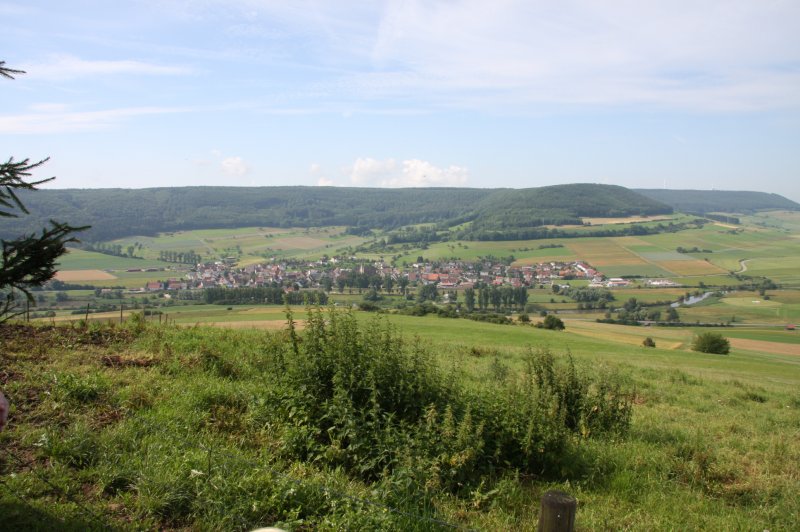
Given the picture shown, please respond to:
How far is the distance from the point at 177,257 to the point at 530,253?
84.1m

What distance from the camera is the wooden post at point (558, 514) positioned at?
3.59 metres

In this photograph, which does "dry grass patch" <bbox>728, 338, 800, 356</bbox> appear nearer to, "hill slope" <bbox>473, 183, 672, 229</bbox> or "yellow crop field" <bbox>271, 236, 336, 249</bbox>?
"yellow crop field" <bbox>271, 236, 336, 249</bbox>

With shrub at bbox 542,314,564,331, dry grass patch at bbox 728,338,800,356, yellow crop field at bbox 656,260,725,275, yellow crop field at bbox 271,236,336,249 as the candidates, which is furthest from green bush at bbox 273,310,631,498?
yellow crop field at bbox 271,236,336,249

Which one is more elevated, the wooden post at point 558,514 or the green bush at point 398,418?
the wooden post at point 558,514

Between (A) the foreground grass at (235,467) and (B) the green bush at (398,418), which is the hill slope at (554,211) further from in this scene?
(B) the green bush at (398,418)

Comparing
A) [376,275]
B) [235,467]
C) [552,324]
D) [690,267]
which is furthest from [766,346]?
[690,267]

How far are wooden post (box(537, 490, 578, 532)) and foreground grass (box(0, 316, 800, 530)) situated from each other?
1568 mm

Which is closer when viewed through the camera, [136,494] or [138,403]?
[136,494]

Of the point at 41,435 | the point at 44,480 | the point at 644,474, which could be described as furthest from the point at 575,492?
the point at 41,435

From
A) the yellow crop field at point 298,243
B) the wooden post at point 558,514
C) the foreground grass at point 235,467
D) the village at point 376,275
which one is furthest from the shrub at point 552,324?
the yellow crop field at point 298,243

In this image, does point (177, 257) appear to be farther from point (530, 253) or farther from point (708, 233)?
point (708, 233)

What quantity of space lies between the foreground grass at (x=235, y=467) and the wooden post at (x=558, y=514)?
1568 millimetres

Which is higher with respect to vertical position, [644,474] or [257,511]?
[257,511]

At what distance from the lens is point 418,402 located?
7102 millimetres
